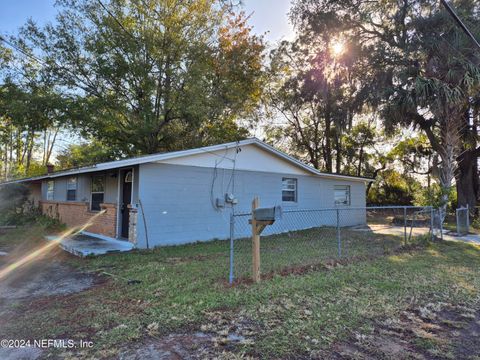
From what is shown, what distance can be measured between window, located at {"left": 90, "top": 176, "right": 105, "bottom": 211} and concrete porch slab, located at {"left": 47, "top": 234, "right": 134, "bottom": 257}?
4.74 feet

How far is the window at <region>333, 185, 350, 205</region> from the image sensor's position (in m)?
14.4

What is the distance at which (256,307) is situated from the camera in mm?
3826

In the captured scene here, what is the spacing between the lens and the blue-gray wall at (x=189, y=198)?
8.23m

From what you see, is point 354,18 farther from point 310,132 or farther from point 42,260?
point 42,260

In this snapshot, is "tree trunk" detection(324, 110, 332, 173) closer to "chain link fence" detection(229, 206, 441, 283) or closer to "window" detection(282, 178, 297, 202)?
"chain link fence" detection(229, 206, 441, 283)

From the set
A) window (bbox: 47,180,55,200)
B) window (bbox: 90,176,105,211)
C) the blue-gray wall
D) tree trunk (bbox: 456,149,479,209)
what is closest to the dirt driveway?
the blue-gray wall

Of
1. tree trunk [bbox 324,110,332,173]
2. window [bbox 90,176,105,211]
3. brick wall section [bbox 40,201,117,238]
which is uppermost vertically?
tree trunk [bbox 324,110,332,173]

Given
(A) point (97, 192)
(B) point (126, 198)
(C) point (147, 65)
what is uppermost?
(C) point (147, 65)

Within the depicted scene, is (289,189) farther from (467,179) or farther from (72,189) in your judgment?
(467,179)

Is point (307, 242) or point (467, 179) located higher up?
point (467, 179)

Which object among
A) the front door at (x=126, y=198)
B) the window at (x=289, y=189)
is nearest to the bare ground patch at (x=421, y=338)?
the front door at (x=126, y=198)

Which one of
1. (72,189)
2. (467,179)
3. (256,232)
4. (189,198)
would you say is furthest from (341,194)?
(72,189)

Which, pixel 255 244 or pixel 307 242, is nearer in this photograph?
pixel 255 244

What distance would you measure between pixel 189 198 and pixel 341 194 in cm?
864
